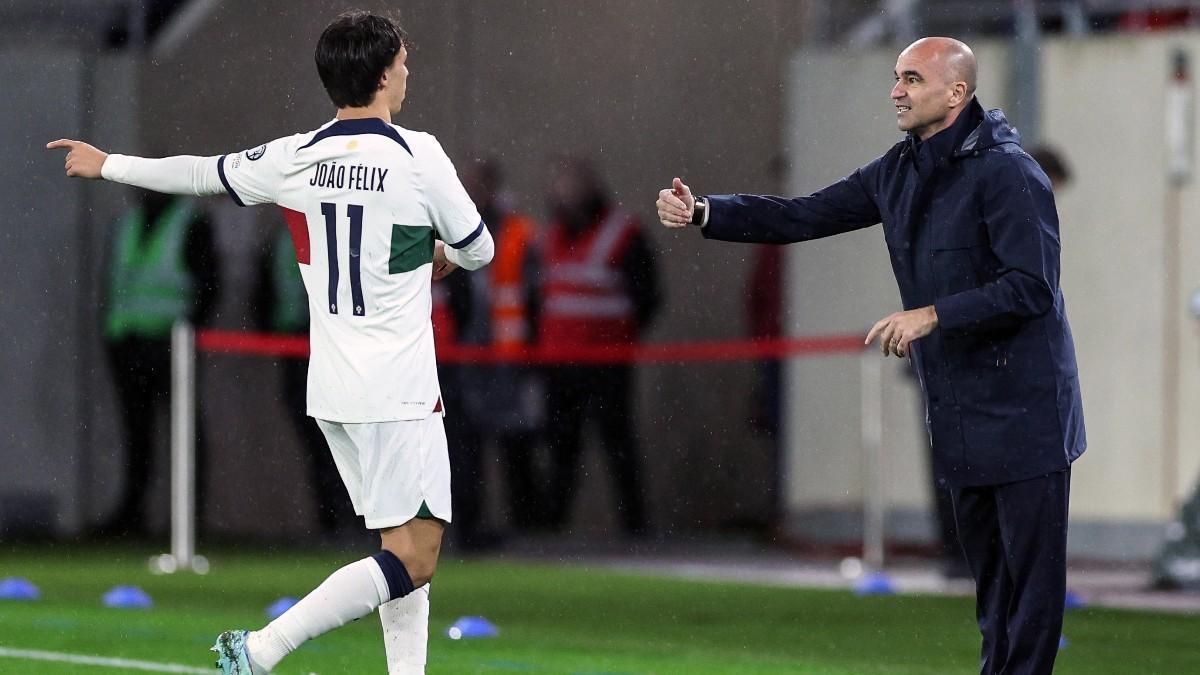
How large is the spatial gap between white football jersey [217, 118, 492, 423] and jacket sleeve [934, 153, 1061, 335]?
1.27m

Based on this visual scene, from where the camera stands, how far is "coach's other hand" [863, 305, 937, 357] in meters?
5.48

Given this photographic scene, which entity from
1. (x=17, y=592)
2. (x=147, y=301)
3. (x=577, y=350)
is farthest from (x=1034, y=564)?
(x=147, y=301)

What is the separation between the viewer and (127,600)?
31.5 ft

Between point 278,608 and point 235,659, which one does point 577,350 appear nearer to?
point 278,608

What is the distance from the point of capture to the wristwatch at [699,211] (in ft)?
20.1

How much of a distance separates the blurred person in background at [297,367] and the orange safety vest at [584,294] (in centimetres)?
155

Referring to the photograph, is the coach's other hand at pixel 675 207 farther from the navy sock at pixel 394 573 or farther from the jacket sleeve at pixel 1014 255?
the navy sock at pixel 394 573

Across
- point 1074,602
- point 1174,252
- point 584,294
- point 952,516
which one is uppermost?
point 1174,252

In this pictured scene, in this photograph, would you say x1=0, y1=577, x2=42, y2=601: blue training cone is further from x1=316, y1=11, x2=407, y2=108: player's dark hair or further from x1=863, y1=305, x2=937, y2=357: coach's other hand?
x1=863, y1=305, x2=937, y2=357: coach's other hand

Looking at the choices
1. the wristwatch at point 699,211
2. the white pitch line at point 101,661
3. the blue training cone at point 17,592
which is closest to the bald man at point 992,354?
the wristwatch at point 699,211

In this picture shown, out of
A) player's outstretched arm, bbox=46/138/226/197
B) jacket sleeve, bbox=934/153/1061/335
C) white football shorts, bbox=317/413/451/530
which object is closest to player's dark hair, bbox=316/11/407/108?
player's outstretched arm, bbox=46/138/226/197

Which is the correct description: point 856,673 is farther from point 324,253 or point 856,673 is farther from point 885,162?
point 324,253

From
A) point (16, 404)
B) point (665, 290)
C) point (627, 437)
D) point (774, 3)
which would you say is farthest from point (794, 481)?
point (16, 404)

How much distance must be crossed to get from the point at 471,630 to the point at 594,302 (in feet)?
16.0
